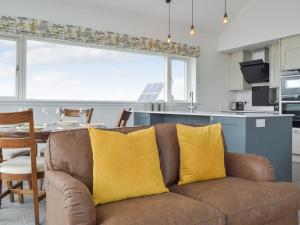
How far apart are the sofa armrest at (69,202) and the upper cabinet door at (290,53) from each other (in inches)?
193

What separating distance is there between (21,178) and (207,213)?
163cm

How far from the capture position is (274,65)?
583cm

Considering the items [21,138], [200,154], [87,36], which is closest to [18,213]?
[21,138]

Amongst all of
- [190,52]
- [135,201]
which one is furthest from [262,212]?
[190,52]

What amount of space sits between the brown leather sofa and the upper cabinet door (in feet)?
12.2

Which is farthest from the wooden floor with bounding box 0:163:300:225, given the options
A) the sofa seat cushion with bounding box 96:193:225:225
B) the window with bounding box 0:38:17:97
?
the window with bounding box 0:38:17:97

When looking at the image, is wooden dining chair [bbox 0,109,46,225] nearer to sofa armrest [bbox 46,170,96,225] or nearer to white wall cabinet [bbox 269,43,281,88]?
sofa armrest [bbox 46,170,96,225]

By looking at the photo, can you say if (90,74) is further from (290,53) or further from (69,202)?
(69,202)

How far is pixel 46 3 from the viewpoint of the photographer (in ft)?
14.8

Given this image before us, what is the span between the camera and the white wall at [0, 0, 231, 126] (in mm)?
4391

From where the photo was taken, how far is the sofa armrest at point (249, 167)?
6.85 feet

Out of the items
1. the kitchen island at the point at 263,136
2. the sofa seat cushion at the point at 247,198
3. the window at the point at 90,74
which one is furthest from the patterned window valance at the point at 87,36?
the sofa seat cushion at the point at 247,198

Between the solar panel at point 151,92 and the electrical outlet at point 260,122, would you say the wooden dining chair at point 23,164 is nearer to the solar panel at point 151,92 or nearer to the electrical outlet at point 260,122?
the electrical outlet at point 260,122

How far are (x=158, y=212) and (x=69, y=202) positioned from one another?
0.45m
